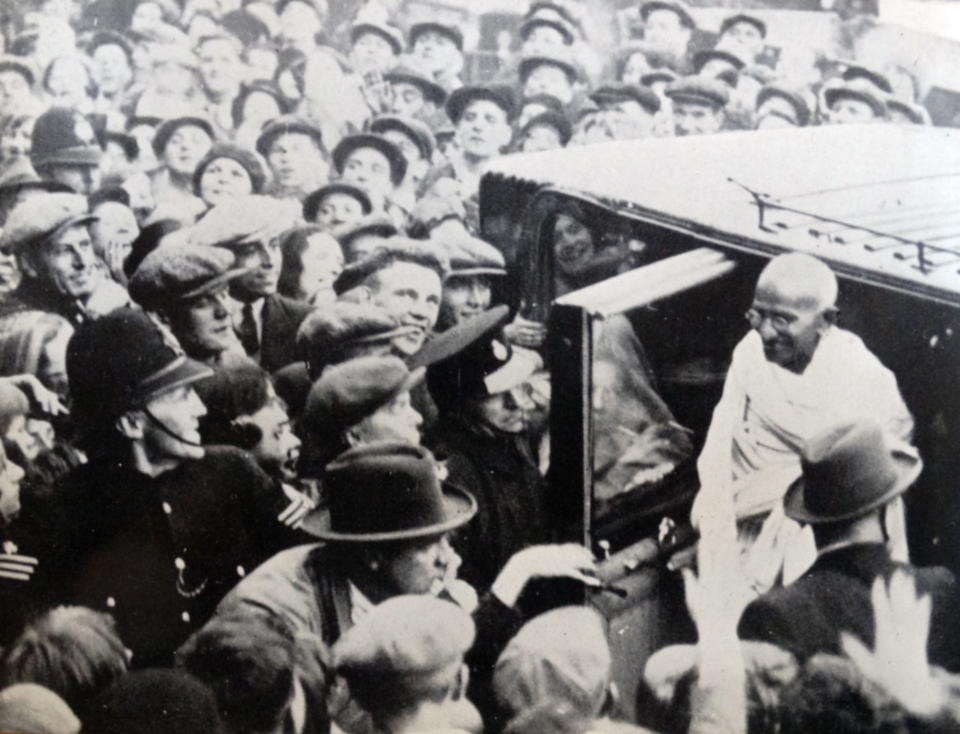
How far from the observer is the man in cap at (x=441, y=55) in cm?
273

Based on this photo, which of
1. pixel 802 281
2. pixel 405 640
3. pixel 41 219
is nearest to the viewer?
pixel 802 281

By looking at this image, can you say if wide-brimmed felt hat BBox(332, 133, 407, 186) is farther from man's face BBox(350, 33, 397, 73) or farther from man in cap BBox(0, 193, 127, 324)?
man in cap BBox(0, 193, 127, 324)

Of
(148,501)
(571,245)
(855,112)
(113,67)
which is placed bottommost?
(148,501)

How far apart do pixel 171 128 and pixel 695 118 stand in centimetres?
147

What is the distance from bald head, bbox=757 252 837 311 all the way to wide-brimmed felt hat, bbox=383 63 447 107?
1012 millimetres

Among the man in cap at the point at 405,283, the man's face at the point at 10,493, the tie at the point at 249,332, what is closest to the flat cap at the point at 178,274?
the tie at the point at 249,332

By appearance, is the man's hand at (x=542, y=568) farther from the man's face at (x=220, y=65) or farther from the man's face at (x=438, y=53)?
the man's face at (x=220, y=65)

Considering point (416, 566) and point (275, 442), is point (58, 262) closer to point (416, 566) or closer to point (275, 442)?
point (275, 442)

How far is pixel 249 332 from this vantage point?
2.68 meters

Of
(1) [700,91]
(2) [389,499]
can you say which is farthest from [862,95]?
(2) [389,499]

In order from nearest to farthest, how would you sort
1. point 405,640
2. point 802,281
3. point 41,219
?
point 802,281
point 405,640
point 41,219

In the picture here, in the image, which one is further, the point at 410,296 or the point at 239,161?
the point at 239,161

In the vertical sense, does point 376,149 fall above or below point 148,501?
above

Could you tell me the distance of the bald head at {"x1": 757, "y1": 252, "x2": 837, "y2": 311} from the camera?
2434 millimetres
